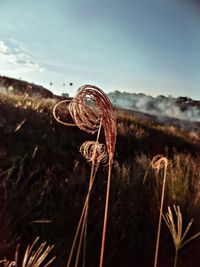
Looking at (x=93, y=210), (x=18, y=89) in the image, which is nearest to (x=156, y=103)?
(x=18, y=89)

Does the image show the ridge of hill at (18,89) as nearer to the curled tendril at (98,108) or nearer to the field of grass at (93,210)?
the field of grass at (93,210)

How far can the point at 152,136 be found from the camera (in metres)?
7.95

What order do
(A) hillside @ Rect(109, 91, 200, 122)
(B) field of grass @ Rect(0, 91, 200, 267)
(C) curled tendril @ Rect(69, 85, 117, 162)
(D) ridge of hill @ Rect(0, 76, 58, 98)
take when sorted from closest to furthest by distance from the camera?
1. (C) curled tendril @ Rect(69, 85, 117, 162)
2. (B) field of grass @ Rect(0, 91, 200, 267)
3. (D) ridge of hill @ Rect(0, 76, 58, 98)
4. (A) hillside @ Rect(109, 91, 200, 122)

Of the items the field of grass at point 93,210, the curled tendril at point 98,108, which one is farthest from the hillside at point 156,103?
the curled tendril at point 98,108

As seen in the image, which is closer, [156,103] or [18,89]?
[18,89]

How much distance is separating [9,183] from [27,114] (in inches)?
102

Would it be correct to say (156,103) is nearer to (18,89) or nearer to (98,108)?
(18,89)

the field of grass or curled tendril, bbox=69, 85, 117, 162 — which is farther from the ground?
curled tendril, bbox=69, 85, 117, 162

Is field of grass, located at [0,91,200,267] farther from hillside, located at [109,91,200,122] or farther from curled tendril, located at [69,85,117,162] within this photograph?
hillside, located at [109,91,200,122]

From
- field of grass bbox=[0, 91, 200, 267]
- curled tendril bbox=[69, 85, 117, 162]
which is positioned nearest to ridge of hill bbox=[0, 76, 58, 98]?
field of grass bbox=[0, 91, 200, 267]

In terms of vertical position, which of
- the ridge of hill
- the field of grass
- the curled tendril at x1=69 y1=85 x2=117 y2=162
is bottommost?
the field of grass

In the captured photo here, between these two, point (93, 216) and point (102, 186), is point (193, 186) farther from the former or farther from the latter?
point (93, 216)

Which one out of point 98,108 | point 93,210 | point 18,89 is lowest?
point 93,210

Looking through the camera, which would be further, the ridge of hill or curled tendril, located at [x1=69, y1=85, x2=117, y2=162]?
the ridge of hill
